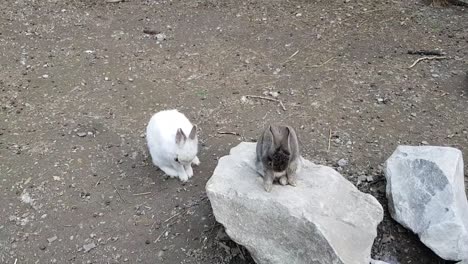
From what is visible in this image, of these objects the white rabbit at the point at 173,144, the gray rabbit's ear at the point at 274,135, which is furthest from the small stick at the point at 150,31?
the gray rabbit's ear at the point at 274,135

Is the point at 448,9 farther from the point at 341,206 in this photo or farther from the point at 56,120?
the point at 56,120

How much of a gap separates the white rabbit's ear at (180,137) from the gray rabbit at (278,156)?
79cm

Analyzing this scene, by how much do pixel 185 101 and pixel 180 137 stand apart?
144 centimetres

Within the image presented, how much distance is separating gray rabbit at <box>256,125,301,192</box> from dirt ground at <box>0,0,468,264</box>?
29.4 inches

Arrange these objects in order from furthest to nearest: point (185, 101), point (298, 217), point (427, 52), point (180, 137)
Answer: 1. point (427, 52)
2. point (185, 101)
3. point (180, 137)
4. point (298, 217)

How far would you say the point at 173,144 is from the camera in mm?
5000

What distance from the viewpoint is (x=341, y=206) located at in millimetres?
4254

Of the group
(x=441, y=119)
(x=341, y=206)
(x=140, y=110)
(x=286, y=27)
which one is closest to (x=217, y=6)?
(x=286, y=27)

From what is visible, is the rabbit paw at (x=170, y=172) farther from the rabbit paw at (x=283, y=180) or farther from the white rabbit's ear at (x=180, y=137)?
the rabbit paw at (x=283, y=180)

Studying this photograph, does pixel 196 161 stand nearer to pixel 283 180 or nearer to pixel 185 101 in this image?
pixel 185 101

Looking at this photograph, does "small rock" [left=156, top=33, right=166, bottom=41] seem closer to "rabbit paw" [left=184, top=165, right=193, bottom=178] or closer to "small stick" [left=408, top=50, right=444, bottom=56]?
"rabbit paw" [left=184, top=165, right=193, bottom=178]

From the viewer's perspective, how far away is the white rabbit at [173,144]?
4.93 metres

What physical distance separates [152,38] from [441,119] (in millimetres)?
3988

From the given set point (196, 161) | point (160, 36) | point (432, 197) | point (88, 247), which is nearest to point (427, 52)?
point (432, 197)
